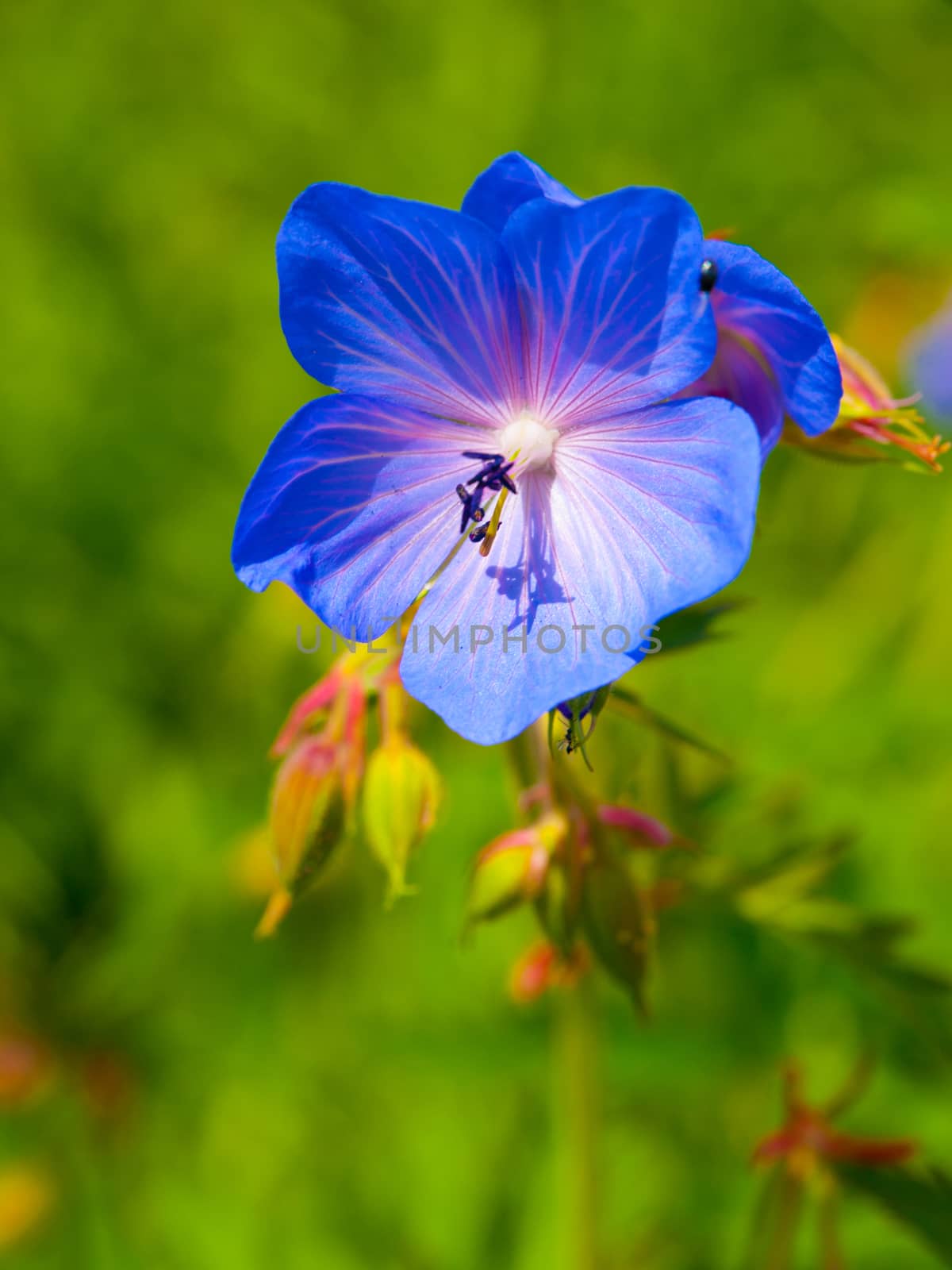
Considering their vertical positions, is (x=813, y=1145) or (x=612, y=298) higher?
(x=612, y=298)

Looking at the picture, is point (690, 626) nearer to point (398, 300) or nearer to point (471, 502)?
point (471, 502)

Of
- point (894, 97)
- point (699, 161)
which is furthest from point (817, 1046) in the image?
point (894, 97)

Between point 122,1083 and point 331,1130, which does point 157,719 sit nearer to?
point 122,1083

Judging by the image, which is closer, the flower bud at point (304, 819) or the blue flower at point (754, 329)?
the blue flower at point (754, 329)

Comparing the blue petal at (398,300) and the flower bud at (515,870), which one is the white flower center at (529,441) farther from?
the flower bud at (515,870)

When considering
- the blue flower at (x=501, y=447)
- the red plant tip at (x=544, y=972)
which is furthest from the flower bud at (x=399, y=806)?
the red plant tip at (x=544, y=972)

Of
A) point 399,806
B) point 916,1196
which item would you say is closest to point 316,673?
point 399,806
